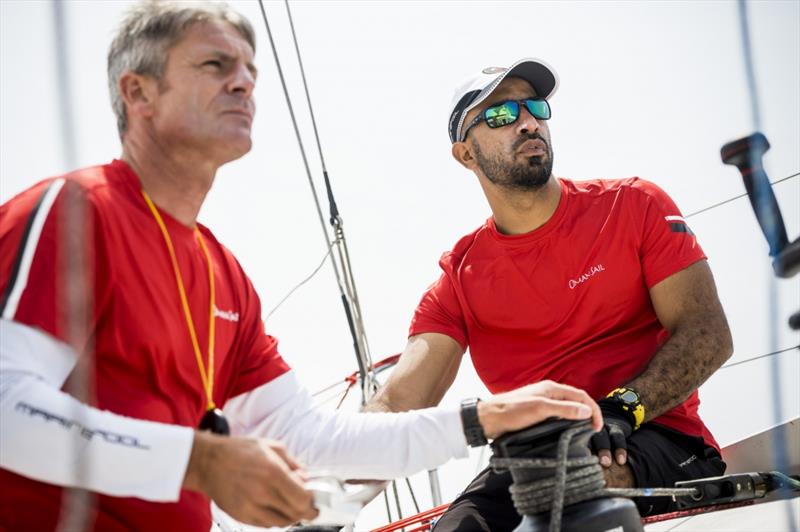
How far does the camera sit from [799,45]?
251 centimetres

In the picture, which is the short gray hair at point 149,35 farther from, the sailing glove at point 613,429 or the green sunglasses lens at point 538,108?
the green sunglasses lens at point 538,108

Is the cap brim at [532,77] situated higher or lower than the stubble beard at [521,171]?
higher

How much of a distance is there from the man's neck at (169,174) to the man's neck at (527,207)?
Result: 1184 millimetres

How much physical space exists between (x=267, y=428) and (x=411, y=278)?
9.87 ft

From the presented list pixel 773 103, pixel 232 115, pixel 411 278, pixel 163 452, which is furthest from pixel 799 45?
pixel 411 278

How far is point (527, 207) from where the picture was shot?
2551 mm

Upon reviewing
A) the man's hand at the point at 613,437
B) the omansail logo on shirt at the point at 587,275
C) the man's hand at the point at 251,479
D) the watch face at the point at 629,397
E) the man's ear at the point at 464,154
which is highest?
the man's ear at the point at 464,154

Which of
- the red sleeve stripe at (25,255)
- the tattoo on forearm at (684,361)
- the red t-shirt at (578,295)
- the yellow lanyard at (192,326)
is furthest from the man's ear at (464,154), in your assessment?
the red sleeve stripe at (25,255)

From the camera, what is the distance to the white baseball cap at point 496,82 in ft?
8.69

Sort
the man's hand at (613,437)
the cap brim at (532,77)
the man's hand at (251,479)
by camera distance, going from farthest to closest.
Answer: the cap brim at (532,77)
the man's hand at (613,437)
the man's hand at (251,479)

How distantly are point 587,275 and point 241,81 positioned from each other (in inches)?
45.0

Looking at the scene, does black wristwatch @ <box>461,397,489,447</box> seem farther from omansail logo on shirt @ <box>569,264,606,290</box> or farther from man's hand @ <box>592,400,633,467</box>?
omansail logo on shirt @ <box>569,264,606,290</box>

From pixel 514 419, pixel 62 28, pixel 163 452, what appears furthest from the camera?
pixel 514 419

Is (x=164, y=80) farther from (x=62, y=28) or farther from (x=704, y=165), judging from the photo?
(x=704, y=165)
